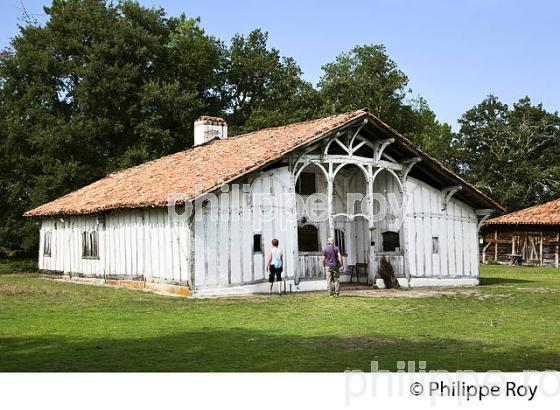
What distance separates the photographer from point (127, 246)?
24750 mm

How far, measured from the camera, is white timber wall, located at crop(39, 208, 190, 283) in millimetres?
21750

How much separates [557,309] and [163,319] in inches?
379

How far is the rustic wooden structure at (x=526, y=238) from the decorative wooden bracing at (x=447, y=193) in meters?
17.5

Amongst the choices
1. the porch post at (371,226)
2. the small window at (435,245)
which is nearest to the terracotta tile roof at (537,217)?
the small window at (435,245)

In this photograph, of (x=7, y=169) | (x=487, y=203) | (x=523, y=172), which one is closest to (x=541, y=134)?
(x=523, y=172)

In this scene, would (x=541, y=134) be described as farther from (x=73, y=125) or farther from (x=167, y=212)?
(x=167, y=212)

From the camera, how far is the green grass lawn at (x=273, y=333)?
10.0m

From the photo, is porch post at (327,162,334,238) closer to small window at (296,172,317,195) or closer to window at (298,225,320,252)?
window at (298,225,320,252)

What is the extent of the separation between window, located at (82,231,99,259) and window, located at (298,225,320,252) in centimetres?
816

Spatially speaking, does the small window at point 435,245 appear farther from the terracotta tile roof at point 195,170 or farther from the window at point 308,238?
the terracotta tile roof at point 195,170

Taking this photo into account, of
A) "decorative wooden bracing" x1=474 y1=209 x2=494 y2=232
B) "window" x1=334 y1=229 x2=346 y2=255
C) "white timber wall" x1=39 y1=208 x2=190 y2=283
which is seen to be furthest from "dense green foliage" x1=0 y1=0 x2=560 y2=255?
"decorative wooden bracing" x1=474 y1=209 x2=494 y2=232

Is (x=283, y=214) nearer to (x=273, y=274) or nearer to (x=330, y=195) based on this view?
(x=330, y=195)

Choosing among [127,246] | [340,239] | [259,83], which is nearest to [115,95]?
[259,83]

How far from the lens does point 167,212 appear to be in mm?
22156
